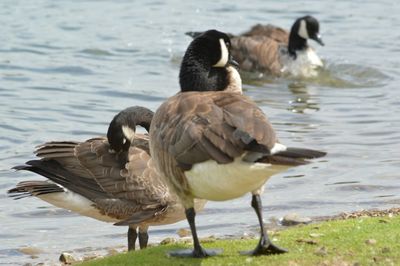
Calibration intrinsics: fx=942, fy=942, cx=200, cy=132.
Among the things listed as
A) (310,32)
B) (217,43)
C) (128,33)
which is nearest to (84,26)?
(128,33)

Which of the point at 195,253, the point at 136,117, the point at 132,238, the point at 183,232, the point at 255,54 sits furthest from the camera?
the point at 255,54

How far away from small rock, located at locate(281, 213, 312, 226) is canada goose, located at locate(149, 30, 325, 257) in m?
2.90

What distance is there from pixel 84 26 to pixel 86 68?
11.0 feet

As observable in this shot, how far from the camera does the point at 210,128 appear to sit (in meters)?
6.91

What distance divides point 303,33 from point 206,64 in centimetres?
1278

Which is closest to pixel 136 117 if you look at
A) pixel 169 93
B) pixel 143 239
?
pixel 143 239

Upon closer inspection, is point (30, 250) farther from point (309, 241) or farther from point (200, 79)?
point (309, 241)

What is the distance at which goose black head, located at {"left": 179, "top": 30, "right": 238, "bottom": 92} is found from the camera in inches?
332

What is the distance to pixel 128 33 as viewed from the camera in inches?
880

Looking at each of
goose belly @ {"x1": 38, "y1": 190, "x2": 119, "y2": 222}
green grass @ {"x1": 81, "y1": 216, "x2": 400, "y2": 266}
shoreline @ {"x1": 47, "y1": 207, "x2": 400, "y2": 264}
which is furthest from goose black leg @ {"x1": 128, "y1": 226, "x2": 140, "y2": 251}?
green grass @ {"x1": 81, "y1": 216, "x2": 400, "y2": 266}

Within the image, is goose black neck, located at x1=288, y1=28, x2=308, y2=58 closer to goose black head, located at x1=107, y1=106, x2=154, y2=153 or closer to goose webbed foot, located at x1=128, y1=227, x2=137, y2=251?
goose black head, located at x1=107, y1=106, x2=154, y2=153

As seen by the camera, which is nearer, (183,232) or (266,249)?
(266,249)

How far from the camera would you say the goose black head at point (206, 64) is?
8.42 m

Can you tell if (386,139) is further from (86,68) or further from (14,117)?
(86,68)
